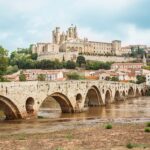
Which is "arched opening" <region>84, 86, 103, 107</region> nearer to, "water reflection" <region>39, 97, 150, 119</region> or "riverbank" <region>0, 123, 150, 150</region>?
"water reflection" <region>39, 97, 150, 119</region>

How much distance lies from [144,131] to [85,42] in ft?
499

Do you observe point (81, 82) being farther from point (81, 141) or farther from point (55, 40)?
point (55, 40)

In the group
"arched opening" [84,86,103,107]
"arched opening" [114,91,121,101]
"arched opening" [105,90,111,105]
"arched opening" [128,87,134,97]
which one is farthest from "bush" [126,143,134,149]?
"arched opening" [128,87,134,97]

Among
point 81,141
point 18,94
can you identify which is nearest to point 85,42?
point 18,94

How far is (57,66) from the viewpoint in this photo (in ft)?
438

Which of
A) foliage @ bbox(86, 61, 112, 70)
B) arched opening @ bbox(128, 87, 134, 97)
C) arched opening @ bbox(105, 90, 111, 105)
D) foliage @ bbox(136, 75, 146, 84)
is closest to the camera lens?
arched opening @ bbox(105, 90, 111, 105)

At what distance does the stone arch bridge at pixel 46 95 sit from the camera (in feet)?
98.4

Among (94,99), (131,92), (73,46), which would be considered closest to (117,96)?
(94,99)

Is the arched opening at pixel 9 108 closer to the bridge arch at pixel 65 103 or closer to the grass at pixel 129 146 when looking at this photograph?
the bridge arch at pixel 65 103

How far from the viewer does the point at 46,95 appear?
112 feet

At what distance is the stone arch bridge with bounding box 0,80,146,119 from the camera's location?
30000 millimetres

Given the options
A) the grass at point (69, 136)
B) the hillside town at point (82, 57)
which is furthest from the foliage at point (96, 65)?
the grass at point (69, 136)

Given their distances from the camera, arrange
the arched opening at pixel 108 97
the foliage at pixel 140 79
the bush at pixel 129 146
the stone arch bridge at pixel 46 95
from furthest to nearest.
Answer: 1. the foliage at pixel 140 79
2. the arched opening at pixel 108 97
3. the stone arch bridge at pixel 46 95
4. the bush at pixel 129 146

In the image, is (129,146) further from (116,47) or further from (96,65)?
(116,47)
